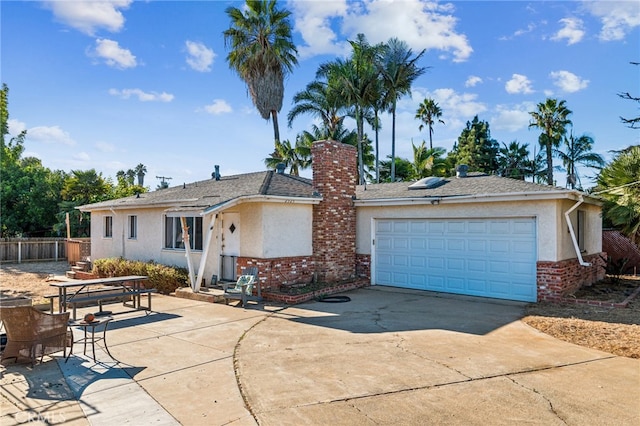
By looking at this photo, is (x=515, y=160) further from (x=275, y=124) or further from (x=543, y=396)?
(x=543, y=396)

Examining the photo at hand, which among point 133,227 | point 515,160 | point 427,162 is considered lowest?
point 133,227

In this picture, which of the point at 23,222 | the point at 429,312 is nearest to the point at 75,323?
the point at 429,312

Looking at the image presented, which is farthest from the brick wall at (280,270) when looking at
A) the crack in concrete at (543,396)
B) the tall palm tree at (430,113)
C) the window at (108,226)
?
the tall palm tree at (430,113)

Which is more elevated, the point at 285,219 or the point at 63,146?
the point at 63,146

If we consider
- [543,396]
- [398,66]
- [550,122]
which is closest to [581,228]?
[543,396]

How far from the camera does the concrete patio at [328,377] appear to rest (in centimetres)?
429

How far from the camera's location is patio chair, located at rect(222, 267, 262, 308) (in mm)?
10383

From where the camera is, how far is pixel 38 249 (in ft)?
75.9

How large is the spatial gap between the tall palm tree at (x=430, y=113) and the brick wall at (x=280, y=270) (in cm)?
3281

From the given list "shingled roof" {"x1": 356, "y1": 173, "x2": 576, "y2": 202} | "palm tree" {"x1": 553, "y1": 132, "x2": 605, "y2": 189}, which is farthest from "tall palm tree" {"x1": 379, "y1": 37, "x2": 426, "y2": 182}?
"palm tree" {"x1": 553, "y1": 132, "x2": 605, "y2": 189}

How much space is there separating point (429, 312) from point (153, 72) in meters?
12.0

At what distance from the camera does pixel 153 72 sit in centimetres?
1420

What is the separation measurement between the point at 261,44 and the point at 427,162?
13.2 m

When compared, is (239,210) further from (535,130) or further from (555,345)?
(535,130)
